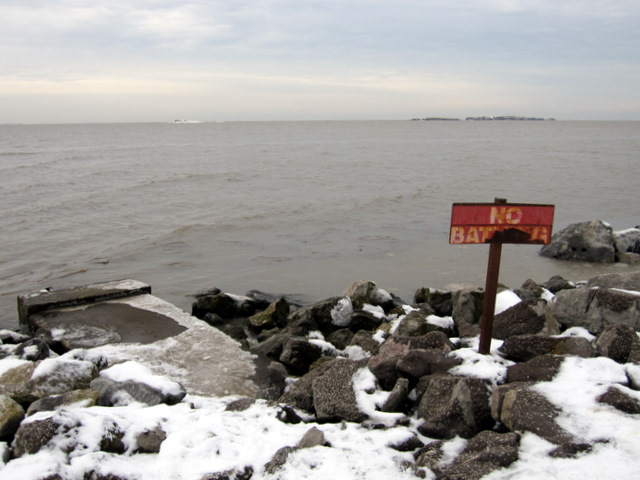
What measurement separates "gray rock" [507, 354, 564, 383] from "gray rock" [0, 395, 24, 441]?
3.96 meters

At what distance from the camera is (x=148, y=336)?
703 cm

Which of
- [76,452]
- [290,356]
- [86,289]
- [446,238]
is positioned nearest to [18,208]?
[86,289]

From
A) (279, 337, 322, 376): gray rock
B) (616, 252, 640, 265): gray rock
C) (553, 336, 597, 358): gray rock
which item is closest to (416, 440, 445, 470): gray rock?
(553, 336, 597, 358): gray rock

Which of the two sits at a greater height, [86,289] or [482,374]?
[482,374]

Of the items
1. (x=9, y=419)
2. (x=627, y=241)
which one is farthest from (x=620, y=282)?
(x=9, y=419)

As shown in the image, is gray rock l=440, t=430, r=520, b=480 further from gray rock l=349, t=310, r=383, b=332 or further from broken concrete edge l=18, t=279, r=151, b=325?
broken concrete edge l=18, t=279, r=151, b=325

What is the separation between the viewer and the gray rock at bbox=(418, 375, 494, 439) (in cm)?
402

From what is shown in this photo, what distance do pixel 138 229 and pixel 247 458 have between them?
13.1m

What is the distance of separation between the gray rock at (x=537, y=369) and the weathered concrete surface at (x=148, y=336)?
261 cm

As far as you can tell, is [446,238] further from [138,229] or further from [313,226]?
[138,229]

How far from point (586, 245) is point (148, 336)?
996 cm

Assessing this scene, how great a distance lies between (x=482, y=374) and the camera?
4.55 metres

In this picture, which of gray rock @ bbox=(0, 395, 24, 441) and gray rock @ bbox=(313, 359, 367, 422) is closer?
gray rock @ bbox=(0, 395, 24, 441)

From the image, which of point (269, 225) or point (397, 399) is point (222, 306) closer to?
point (397, 399)
